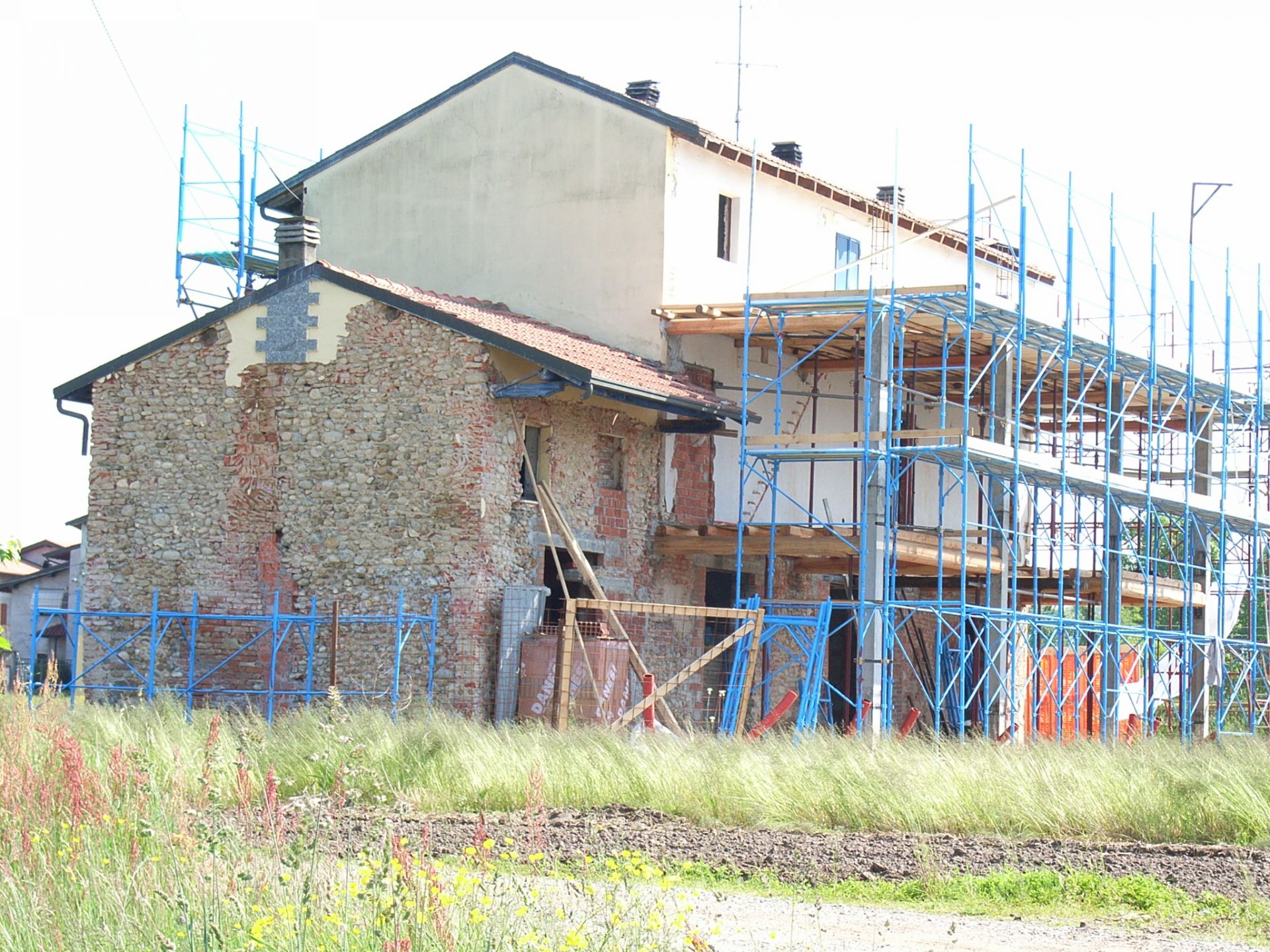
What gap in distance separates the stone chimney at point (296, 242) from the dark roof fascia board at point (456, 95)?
14.8 feet

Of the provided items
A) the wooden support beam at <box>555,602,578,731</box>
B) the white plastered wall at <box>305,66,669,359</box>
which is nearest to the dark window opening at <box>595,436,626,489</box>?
the white plastered wall at <box>305,66,669,359</box>

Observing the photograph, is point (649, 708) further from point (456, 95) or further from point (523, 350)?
point (456, 95)

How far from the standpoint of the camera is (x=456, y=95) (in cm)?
2811

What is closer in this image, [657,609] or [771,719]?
[657,609]

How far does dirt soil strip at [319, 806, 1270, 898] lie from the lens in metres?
11.7

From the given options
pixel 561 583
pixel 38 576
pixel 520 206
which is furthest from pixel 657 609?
pixel 38 576

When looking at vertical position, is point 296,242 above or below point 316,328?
above

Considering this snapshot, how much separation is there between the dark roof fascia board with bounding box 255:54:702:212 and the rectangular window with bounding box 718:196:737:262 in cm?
170

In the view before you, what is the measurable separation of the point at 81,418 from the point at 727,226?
10484 mm

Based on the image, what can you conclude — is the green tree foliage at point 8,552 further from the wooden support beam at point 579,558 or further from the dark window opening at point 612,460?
the dark window opening at point 612,460

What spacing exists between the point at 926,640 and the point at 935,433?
7852 mm

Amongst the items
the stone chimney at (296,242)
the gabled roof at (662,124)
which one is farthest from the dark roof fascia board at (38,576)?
the stone chimney at (296,242)

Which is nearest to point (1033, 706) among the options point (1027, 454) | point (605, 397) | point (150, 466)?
point (1027, 454)

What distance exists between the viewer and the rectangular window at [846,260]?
29969 millimetres
